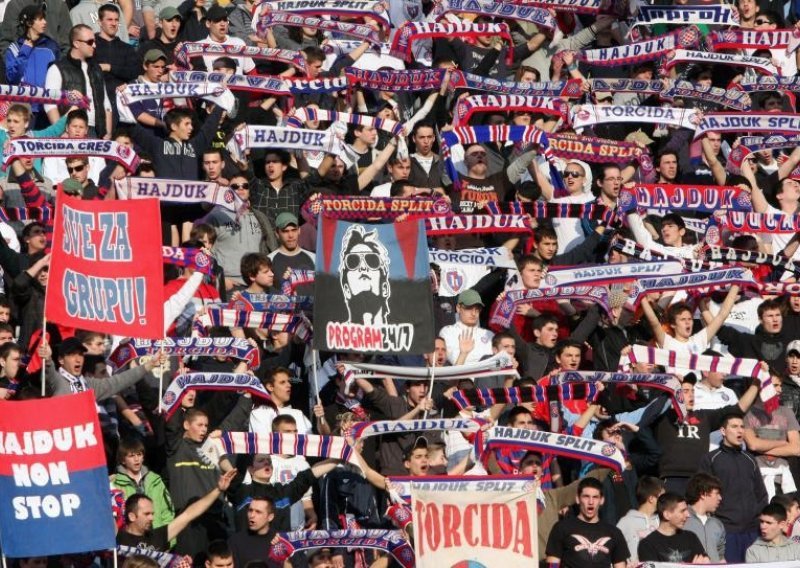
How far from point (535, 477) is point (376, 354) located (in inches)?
119

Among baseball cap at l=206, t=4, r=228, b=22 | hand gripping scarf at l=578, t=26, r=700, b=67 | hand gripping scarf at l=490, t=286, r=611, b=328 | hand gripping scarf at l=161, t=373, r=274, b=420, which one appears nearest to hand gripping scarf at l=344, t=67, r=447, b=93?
baseball cap at l=206, t=4, r=228, b=22

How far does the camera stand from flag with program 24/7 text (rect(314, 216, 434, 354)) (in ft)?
61.5

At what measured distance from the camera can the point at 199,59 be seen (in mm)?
23594

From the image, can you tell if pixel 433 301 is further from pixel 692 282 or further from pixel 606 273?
pixel 692 282

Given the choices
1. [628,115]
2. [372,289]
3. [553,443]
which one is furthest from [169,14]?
[553,443]

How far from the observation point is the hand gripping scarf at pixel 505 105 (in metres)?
23.2

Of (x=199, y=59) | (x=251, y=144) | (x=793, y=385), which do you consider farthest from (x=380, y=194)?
(x=793, y=385)

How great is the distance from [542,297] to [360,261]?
5.92 feet

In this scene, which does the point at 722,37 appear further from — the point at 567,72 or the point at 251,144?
the point at 251,144

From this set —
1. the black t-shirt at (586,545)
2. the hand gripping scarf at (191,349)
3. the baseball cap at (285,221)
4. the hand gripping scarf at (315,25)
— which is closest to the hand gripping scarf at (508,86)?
the hand gripping scarf at (315,25)

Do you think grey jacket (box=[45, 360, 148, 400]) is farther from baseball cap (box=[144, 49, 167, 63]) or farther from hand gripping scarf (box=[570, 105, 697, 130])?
hand gripping scarf (box=[570, 105, 697, 130])

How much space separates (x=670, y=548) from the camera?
1720 centimetres

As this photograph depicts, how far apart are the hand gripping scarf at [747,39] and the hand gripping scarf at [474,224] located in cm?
482

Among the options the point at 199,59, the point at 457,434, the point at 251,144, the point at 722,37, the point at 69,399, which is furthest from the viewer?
the point at 722,37
